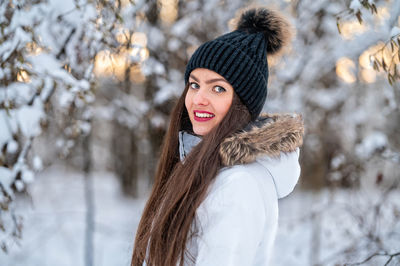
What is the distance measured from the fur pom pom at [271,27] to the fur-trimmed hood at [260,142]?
0.48 m

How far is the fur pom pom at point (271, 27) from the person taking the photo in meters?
1.73

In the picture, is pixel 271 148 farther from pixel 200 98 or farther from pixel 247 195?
pixel 200 98

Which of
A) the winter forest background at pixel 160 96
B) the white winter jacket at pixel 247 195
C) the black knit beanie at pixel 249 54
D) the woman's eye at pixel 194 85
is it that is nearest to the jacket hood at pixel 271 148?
the white winter jacket at pixel 247 195

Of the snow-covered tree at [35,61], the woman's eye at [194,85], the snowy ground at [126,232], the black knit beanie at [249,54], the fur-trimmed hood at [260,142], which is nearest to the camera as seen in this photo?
the fur-trimmed hood at [260,142]

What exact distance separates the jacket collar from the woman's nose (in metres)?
0.24

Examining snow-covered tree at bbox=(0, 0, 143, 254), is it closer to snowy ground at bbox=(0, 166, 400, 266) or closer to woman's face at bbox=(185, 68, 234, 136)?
woman's face at bbox=(185, 68, 234, 136)

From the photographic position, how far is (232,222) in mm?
1217

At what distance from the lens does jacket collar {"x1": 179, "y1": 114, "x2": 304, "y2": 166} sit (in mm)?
1365

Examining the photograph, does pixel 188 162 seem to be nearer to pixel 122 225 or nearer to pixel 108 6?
pixel 108 6

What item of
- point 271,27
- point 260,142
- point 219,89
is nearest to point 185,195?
point 260,142

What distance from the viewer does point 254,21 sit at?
1.78 m

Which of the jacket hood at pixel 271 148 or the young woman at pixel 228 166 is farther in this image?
the jacket hood at pixel 271 148

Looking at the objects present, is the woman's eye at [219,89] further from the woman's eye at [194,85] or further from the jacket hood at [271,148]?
the jacket hood at [271,148]

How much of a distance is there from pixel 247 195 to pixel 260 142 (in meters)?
0.24
